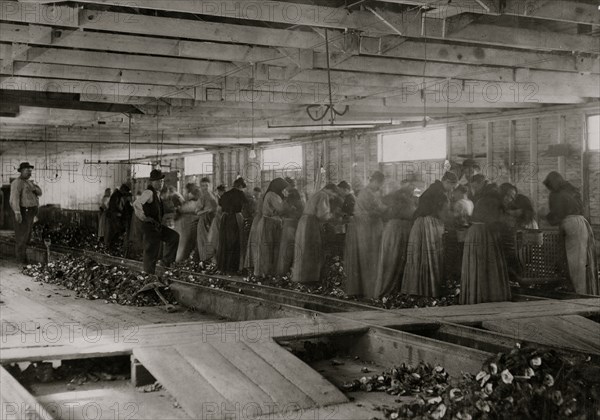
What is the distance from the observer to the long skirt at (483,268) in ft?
31.5

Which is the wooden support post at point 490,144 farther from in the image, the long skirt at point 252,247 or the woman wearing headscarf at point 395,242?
the woman wearing headscarf at point 395,242

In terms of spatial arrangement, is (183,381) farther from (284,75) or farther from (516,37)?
(284,75)

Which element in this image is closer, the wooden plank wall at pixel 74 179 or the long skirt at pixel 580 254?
the long skirt at pixel 580 254

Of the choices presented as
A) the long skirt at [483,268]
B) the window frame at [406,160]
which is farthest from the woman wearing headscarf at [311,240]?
the window frame at [406,160]

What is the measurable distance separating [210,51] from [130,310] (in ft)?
11.9

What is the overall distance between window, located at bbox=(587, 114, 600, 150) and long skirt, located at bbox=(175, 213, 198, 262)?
8.36 m

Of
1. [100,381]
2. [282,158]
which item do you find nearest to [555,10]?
[100,381]

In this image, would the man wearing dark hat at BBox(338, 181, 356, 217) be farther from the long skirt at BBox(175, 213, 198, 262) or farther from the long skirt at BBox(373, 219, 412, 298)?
the long skirt at BBox(175, 213, 198, 262)

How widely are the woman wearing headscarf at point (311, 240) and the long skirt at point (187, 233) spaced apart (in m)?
4.43

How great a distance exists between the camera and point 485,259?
9.65 metres

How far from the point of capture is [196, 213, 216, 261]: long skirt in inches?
605

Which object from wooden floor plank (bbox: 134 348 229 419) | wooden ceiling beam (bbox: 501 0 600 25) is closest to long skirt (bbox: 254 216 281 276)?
wooden ceiling beam (bbox: 501 0 600 25)

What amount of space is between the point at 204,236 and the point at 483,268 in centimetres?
733

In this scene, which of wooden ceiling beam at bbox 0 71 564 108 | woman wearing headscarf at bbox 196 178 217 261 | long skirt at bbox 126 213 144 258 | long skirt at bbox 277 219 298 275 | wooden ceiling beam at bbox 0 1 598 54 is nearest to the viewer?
wooden ceiling beam at bbox 0 1 598 54
